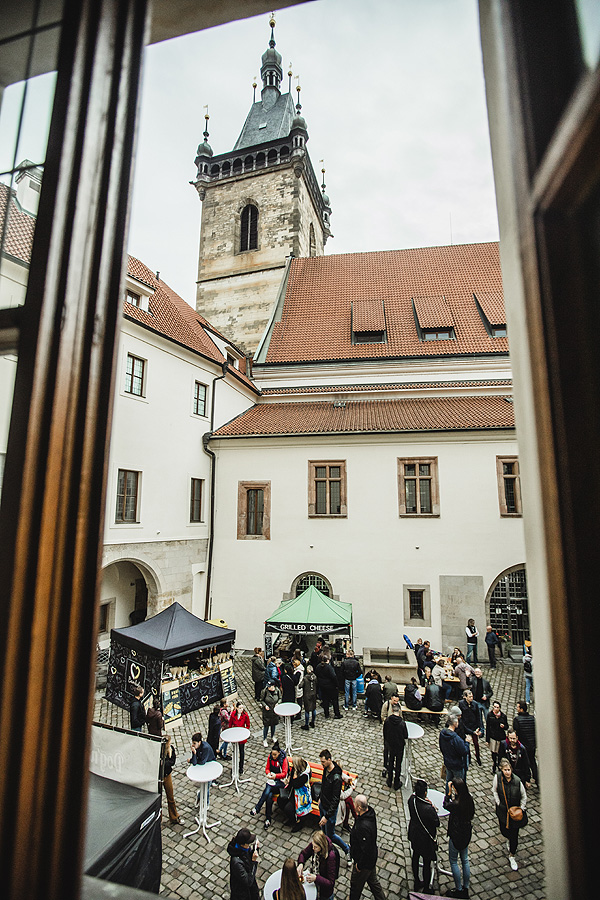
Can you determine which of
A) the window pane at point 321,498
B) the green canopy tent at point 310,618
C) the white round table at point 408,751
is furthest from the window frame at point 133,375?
the white round table at point 408,751

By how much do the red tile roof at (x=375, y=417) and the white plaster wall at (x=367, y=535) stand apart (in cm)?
38

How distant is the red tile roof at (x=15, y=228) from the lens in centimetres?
108

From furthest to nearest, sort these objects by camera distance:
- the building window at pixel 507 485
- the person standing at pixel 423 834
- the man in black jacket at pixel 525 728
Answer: the building window at pixel 507 485
the man in black jacket at pixel 525 728
the person standing at pixel 423 834

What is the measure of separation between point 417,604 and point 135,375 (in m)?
11.1

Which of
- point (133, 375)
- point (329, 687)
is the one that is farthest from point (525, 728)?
point (133, 375)

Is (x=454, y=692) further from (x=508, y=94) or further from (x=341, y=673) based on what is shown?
(x=508, y=94)

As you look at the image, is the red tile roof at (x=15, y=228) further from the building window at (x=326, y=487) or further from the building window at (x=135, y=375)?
the building window at (x=326, y=487)

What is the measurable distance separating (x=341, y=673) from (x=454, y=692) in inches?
102

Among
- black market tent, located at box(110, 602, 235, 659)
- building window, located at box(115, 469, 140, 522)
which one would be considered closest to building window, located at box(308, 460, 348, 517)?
building window, located at box(115, 469, 140, 522)

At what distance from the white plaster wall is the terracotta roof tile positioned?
289 inches

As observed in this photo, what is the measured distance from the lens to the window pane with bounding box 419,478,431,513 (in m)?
15.0

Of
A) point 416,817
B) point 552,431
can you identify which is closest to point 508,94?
point 552,431

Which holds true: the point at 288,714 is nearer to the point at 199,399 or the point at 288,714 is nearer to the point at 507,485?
the point at 507,485

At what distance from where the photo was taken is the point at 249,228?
90.3 feet
